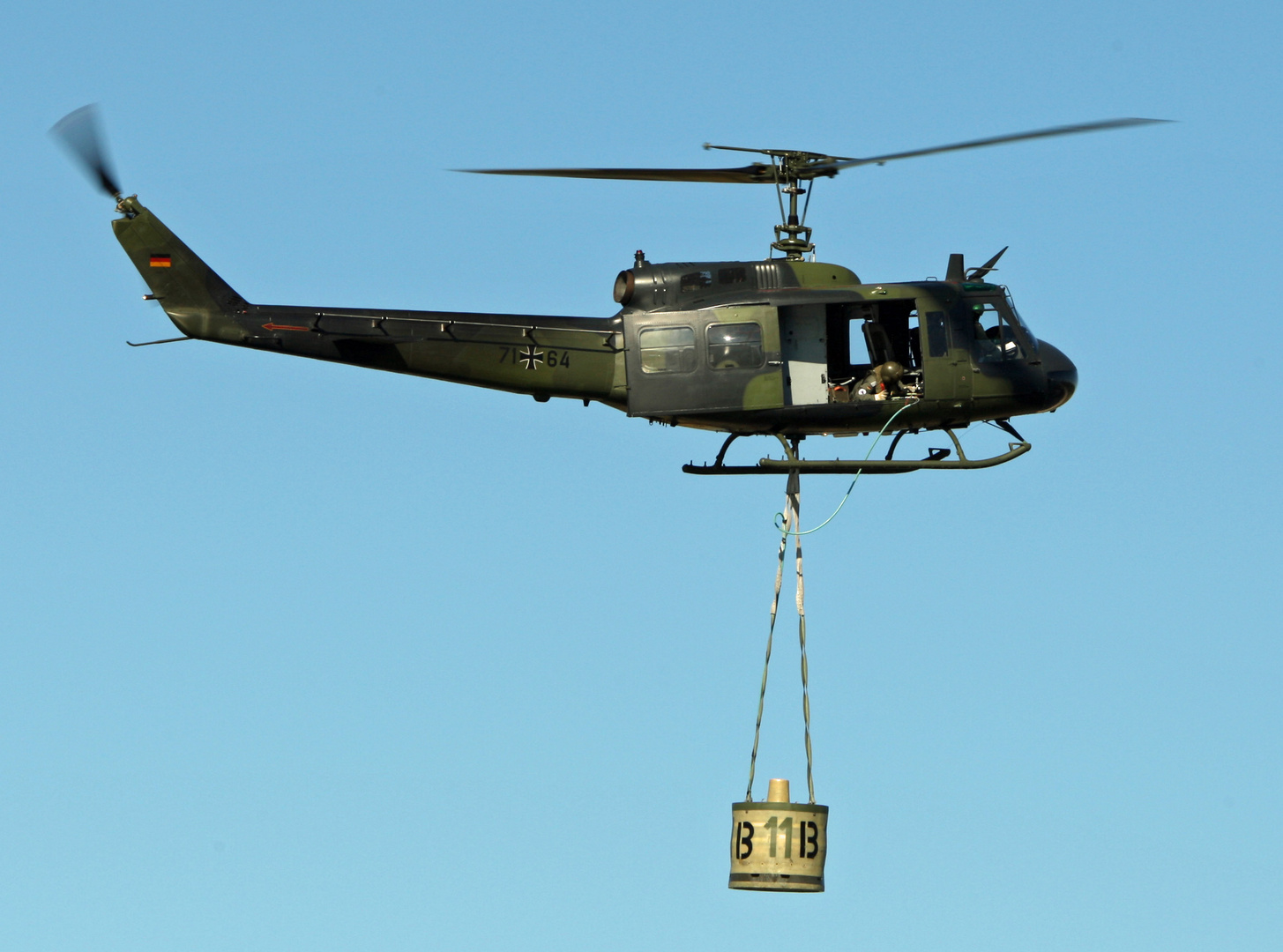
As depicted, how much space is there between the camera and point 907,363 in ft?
106

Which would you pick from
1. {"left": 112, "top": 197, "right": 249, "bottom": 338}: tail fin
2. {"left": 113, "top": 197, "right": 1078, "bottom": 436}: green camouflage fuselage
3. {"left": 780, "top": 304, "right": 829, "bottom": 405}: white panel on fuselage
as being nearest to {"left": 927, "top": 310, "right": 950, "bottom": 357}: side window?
{"left": 113, "top": 197, "right": 1078, "bottom": 436}: green camouflage fuselage

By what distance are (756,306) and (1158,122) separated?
22.1ft

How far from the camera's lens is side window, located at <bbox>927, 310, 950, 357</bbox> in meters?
31.7

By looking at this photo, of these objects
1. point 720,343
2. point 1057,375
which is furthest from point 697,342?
point 1057,375

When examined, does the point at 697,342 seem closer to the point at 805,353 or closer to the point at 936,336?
the point at 805,353

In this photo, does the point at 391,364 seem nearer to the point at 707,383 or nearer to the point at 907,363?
the point at 707,383

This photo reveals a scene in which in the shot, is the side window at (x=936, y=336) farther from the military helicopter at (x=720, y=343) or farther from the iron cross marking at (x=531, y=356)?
the iron cross marking at (x=531, y=356)

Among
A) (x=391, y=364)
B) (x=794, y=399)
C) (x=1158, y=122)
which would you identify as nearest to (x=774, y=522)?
(x=794, y=399)

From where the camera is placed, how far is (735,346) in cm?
3112

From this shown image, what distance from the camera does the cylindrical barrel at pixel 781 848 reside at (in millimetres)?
29672

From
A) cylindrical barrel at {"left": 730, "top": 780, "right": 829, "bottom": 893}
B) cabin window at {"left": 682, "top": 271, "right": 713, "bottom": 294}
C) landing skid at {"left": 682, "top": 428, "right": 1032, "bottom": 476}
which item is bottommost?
cylindrical barrel at {"left": 730, "top": 780, "right": 829, "bottom": 893}

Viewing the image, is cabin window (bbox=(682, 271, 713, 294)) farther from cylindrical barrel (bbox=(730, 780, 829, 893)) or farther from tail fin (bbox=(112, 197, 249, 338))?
cylindrical barrel (bbox=(730, 780, 829, 893))

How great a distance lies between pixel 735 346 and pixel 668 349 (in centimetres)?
96

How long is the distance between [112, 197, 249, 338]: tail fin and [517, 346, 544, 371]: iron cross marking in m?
4.02
